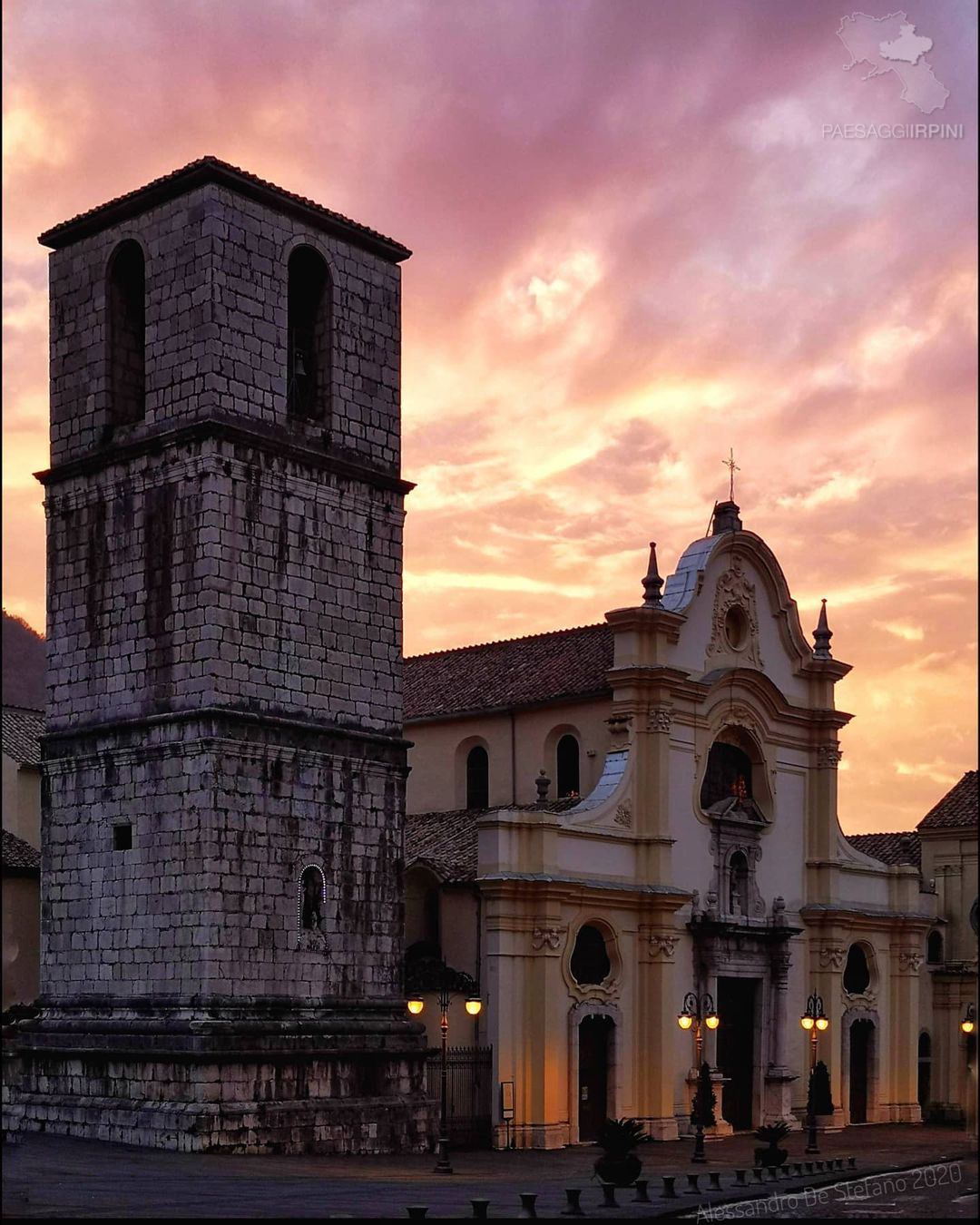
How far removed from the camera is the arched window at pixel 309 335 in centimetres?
4175

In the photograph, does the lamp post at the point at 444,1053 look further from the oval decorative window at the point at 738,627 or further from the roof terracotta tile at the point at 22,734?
the roof terracotta tile at the point at 22,734

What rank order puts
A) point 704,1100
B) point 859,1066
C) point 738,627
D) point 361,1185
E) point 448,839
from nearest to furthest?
point 361,1185 < point 704,1100 < point 448,839 < point 738,627 < point 859,1066

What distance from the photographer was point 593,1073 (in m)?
46.7

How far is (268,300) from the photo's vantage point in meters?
40.2

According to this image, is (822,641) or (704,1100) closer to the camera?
(704,1100)

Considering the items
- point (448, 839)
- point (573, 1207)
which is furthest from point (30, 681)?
point (573, 1207)

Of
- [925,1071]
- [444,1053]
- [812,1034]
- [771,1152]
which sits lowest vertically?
[925,1071]

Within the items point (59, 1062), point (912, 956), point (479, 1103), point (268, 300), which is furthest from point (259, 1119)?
point (912, 956)

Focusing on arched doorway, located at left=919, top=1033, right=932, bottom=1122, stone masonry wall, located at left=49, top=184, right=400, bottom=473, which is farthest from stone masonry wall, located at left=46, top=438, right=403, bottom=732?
arched doorway, located at left=919, top=1033, right=932, bottom=1122

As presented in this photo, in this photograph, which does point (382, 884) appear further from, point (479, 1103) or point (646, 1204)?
point (646, 1204)

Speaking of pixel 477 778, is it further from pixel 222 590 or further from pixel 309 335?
pixel 222 590

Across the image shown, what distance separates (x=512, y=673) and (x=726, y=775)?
6644 millimetres

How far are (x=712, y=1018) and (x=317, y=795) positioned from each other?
11739 millimetres

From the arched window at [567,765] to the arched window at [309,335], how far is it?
13509 millimetres
